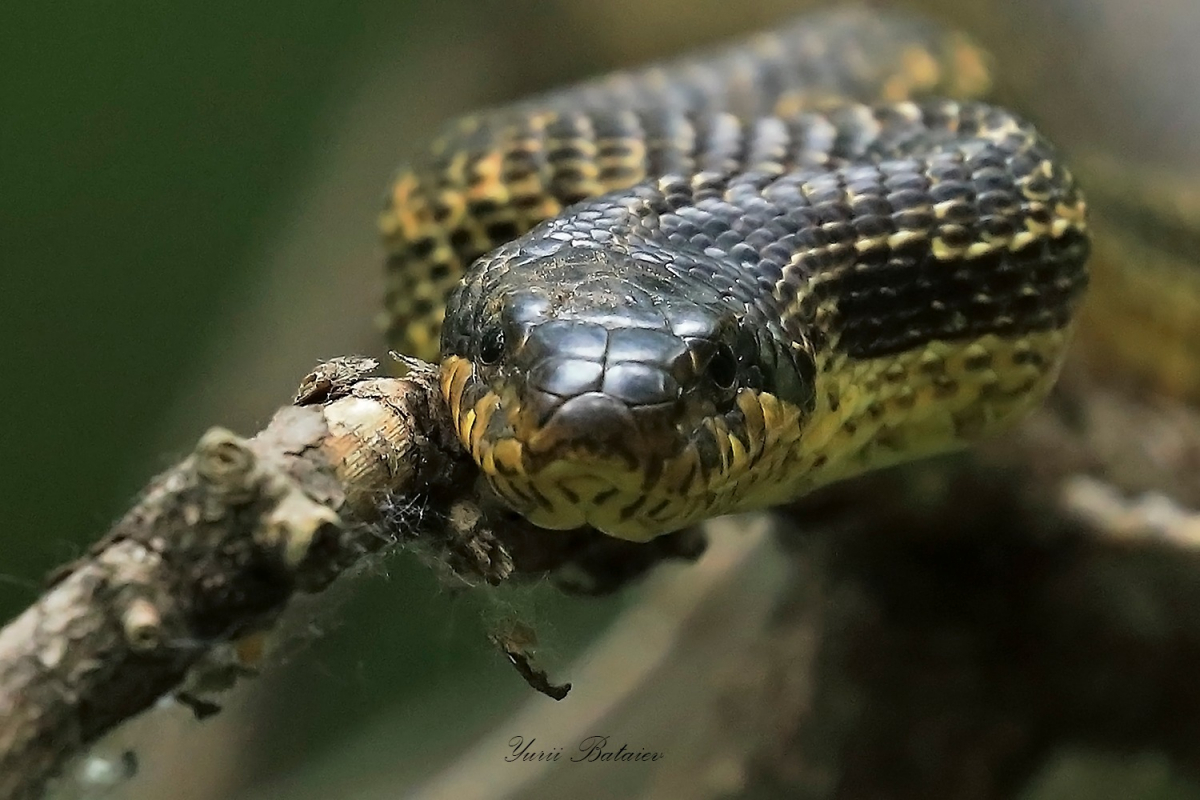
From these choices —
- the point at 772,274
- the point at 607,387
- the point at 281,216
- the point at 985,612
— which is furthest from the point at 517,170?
the point at 281,216

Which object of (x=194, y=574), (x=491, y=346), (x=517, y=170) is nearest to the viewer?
(x=194, y=574)

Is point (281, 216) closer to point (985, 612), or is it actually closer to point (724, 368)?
point (985, 612)

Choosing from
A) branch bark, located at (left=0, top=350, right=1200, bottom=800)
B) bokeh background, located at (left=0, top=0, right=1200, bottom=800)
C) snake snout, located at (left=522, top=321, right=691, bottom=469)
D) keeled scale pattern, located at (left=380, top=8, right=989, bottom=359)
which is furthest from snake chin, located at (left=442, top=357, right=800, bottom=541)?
keeled scale pattern, located at (left=380, top=8, right=989, bottom=359)

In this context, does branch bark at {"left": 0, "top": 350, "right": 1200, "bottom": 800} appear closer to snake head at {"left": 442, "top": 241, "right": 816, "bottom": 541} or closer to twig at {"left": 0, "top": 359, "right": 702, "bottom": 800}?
snake head at {"left": 442, "top": 241, "right": 816, "bottom": 541}

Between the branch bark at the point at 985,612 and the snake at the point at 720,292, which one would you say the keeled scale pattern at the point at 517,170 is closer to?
the snake at the point at 720,292

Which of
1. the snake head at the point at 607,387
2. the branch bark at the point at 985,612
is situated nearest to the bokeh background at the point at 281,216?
the branch bark at the point at 985,612

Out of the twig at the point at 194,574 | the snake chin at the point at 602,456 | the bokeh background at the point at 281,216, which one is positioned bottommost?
the bokeh background at the point at 281,216

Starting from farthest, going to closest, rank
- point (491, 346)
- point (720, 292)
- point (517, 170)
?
point (517, 170), point (720, 292), point (491, 346)

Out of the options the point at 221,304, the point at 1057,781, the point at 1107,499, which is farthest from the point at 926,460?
the point at 221,304
